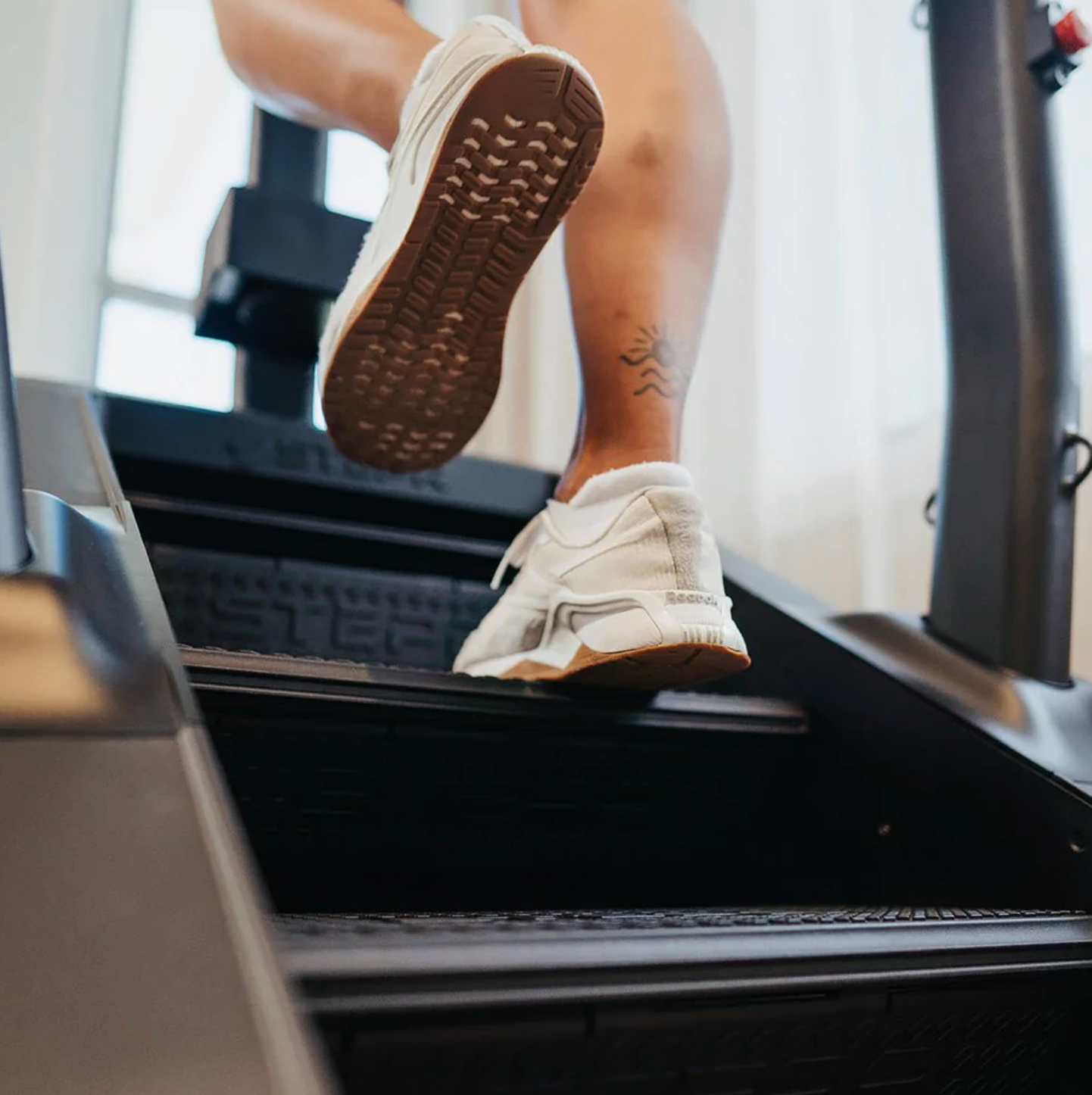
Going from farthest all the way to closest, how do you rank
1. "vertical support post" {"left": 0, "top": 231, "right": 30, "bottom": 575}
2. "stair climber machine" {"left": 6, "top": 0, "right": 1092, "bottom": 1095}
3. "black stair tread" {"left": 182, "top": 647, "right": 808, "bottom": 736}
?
"black stair tread" {"left": 182, "top": 647, "right": 808, "bottom": 736}
"vertical support post" {"left": 0, "top": 231, "right": 30, "bottom": 575}
"stair climber machine" {"left": 6, "top": 0, "right": 1092, "bottom": 1095}

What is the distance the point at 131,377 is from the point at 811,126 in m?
1.47

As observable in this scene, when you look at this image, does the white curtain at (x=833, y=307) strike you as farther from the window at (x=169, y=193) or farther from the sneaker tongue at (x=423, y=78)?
the window at (x=169, y=193)

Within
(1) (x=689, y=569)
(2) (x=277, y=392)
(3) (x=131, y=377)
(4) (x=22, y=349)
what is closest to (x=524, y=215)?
(1) (x=689, y=569)

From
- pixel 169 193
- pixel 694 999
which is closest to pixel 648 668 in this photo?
pixel 694 999

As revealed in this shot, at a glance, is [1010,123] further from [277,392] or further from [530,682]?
[277,392]

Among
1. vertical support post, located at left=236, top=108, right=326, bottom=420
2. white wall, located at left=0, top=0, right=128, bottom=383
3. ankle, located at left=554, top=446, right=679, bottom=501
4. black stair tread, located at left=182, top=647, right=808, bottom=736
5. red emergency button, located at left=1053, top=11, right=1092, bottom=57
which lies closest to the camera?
black stair tread, located at left=182, top=647, right=808, bottom=736

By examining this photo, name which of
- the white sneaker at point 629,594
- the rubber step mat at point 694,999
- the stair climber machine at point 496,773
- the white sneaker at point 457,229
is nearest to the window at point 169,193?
the stair climber machine at point 496,773

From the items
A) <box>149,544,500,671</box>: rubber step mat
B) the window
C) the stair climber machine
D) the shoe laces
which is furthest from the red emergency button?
the window

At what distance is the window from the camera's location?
2447 millimetres

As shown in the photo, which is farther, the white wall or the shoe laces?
the white wall

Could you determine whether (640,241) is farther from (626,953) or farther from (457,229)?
(626,953)

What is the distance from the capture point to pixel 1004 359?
37.1 inches

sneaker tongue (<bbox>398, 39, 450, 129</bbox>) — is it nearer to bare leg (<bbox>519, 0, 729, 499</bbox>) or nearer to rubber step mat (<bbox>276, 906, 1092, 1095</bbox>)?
bare leg (<bbox>519, 0, 729, 499</bbox>)

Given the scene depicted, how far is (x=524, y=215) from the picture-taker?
73cm
